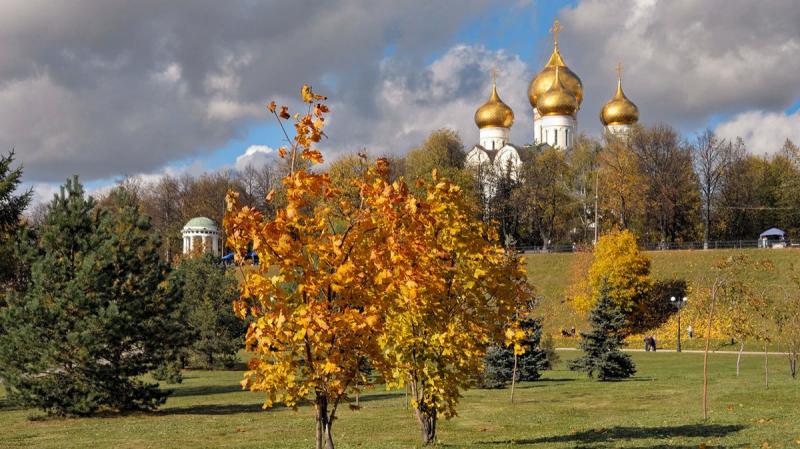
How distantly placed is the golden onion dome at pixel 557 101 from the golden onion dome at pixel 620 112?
160 inches

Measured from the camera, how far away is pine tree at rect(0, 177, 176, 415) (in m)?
21.1

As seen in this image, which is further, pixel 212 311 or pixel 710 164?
pixel 710 164

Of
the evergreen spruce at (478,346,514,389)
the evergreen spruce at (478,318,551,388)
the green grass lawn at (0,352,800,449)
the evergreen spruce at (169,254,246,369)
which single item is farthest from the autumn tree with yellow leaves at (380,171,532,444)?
the evergreen spruce at (169,254,246,369)

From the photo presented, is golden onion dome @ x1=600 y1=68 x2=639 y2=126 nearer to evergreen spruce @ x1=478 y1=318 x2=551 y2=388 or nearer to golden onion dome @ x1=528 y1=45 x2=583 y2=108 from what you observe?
golden onion dome @ x1=528 y1=45 x2=583 y2=108

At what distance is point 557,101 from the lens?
310ft

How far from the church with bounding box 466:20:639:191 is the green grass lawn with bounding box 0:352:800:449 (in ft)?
Result: 188

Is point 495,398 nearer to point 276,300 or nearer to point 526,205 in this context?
point 276,300

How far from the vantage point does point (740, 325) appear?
77.4 ft

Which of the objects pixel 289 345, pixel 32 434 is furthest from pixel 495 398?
pixel 289 345

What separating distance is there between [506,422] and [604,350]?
1276 centimetres

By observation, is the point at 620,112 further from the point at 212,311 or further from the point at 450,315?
the point at 450,315

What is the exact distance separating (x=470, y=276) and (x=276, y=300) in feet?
17.6

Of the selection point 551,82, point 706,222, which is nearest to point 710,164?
point 706,222

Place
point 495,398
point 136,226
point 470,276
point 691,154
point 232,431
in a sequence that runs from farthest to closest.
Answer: point 691,154, point 495,398, point 136,226, point 232,431, point 470,276
